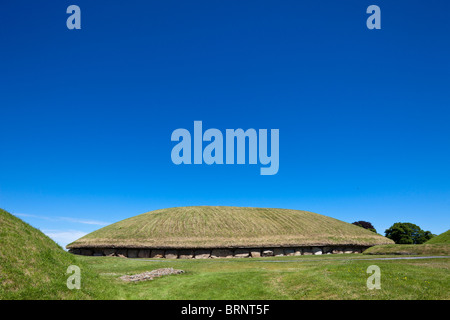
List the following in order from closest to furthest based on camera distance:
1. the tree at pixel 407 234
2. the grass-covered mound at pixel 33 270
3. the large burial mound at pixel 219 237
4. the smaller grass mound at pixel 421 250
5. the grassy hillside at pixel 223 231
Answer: the grass-covered mound at pixel 33 270 → the smaller grass mound at pixel 421 250 → the large burial mound at pixel 219 237 → the grassy hillside at pixel 223 231 → the tree at pixel 407 234

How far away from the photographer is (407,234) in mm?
102375

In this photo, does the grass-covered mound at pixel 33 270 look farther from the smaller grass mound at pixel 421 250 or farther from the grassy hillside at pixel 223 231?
the smaller grass mound at pixel 421 250

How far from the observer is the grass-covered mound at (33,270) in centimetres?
1670

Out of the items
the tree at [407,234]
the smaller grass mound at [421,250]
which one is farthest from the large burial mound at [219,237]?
the tree at [407,234]

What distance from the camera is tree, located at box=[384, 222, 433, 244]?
333 ft

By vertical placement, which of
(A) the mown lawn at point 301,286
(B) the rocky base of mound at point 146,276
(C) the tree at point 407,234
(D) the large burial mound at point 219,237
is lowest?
(C) the tree at point 407,234

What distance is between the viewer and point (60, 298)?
17.1 metres

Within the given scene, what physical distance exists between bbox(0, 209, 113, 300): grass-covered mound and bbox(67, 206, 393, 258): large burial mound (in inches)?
1582

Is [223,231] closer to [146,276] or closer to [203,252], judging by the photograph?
[203,252]

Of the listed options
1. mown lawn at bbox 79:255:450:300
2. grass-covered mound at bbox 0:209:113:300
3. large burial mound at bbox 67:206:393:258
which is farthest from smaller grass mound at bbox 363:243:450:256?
grass-covered mound at bbox 0:209:113:300

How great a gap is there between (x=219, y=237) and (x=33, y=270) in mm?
49125

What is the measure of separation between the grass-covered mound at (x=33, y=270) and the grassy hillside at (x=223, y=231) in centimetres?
4040

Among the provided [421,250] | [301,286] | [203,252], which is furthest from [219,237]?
[301,286]
